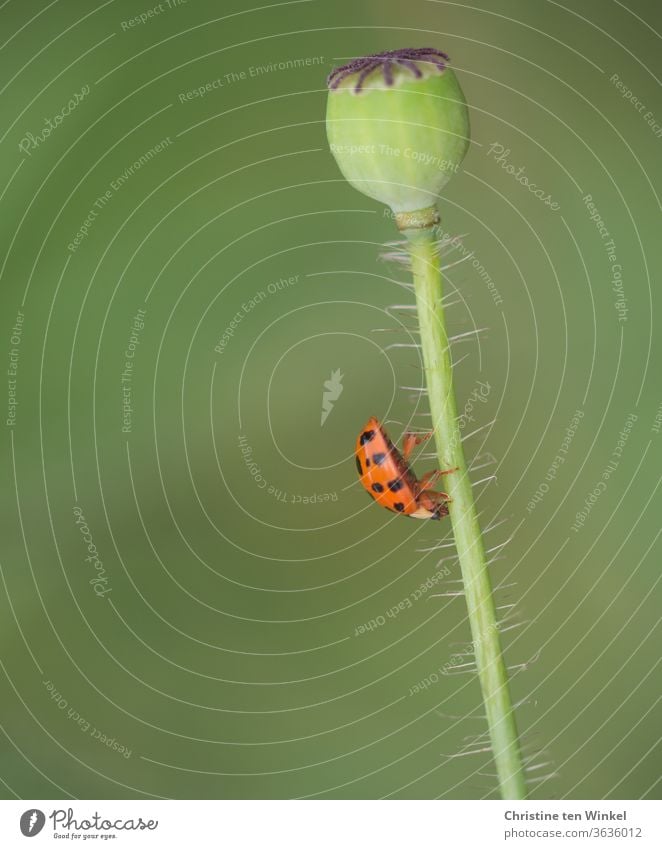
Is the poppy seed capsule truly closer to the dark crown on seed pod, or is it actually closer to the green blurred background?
the dark crown on seed pod

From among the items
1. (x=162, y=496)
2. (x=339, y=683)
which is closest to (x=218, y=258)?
(x=162, y=496)

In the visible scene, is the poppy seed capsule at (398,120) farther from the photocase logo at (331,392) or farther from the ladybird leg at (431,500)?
the photocase logo at (331,392)

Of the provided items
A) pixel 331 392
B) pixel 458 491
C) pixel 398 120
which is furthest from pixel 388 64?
pixel 331 392

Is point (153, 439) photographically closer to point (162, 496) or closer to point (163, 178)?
point (162, 496)

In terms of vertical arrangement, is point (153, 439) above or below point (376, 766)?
above

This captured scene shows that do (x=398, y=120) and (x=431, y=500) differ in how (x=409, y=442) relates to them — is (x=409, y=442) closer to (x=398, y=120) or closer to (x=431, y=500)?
(x=431, y=500)
